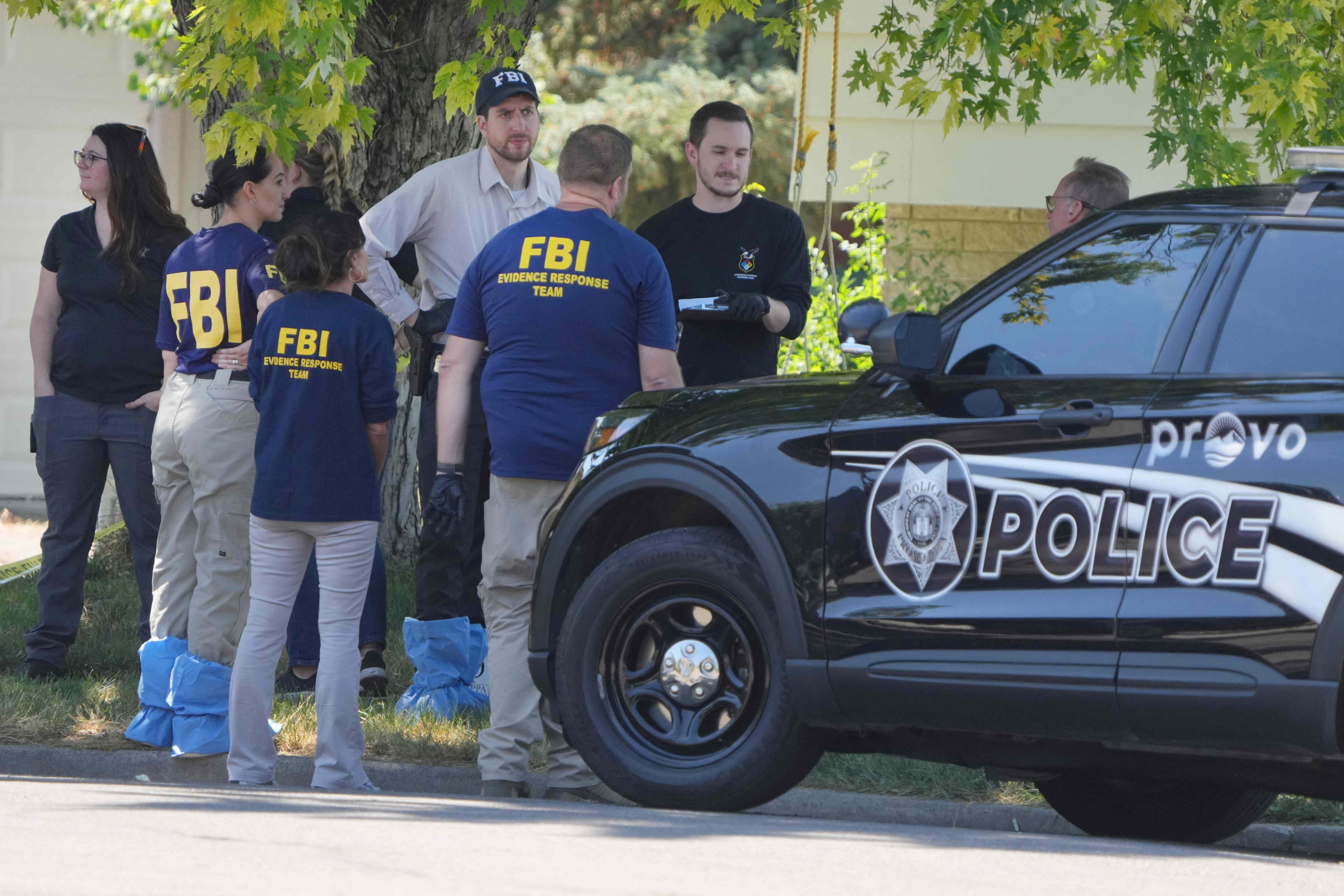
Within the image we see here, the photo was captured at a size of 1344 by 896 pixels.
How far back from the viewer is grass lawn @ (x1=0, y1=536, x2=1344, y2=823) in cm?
592

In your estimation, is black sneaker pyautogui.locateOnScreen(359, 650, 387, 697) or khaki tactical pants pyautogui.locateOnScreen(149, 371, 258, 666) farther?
black sneaker pyautogui.locateOnScreen(359, 650, 387, 697)

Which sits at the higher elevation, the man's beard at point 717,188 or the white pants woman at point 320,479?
the man's beard at point 717,188

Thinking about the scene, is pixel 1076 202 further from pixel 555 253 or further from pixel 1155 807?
pixel 1155 807

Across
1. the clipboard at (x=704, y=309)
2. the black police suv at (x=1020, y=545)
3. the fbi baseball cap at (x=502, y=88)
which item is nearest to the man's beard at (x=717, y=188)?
the clipboard at (x=704, y=309)

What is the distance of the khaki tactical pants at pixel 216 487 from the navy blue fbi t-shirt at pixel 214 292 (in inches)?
4.4

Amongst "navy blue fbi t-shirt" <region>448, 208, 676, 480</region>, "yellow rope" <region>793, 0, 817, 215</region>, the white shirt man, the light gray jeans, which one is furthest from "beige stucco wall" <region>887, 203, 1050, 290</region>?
the light gray jeans

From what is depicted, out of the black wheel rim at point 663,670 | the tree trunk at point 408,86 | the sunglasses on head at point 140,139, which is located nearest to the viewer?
the black wheel rim at point 663,670

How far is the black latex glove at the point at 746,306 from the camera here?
6.66 meters

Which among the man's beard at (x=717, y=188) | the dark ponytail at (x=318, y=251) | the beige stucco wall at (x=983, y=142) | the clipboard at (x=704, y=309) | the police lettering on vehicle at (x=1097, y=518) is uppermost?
the beige stucco wall at (x=983, y=142)

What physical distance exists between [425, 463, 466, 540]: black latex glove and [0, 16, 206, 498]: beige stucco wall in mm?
7228

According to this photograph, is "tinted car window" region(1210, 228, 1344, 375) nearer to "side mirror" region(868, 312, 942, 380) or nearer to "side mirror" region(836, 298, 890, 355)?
"side mirror" region(868, 312, 942, 380)

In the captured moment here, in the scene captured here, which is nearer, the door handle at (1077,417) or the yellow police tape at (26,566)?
the door handle at (1077,417)

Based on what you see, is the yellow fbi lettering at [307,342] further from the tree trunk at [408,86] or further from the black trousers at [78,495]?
the tree trunk at [408,86]

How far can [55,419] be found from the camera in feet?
24.2
